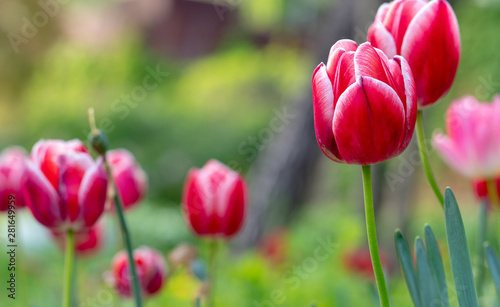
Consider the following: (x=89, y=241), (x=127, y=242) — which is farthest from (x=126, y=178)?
(x=127, y=242)

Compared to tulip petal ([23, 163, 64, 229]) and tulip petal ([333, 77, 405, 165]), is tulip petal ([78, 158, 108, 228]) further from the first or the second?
tulip petal ([333, 77, 405, 165])

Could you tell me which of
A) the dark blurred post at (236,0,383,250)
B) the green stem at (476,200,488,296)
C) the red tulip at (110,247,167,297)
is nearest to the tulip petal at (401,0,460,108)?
the green stem at (476,200,488,296)

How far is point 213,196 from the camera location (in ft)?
3.48

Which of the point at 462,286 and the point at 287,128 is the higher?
the point at 287,128

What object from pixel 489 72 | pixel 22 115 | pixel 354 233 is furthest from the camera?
pixel 22 115

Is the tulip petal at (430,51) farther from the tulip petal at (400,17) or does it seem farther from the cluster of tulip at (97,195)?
the cluster of tulip at (97,195)

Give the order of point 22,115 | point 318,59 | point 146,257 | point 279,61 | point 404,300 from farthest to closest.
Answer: point 279,61 < point 22,115 < point 318,59 < point 404,300 < point 146,257

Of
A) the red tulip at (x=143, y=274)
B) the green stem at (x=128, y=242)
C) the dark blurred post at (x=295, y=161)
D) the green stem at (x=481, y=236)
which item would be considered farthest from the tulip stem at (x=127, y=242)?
the dark blurred post at (x=295, y=161)

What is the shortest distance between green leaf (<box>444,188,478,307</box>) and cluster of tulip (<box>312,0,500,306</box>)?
0.24 ft

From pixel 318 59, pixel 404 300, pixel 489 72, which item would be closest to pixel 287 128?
pixel 318 59

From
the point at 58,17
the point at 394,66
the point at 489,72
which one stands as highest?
the point at 58,17

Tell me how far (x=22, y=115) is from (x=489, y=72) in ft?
23.8

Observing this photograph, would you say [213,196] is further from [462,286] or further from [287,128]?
[287,128]

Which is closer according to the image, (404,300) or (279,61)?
(404,300)
